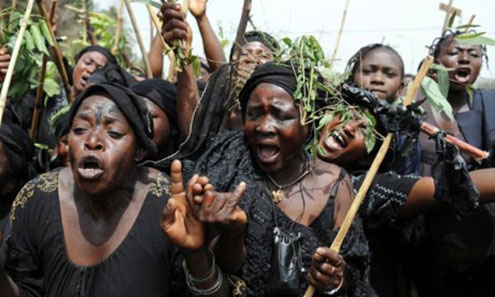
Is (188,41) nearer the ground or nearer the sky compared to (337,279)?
nearer the sky

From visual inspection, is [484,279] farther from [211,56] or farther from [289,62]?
[211,56]

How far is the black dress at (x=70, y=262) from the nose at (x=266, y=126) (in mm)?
536

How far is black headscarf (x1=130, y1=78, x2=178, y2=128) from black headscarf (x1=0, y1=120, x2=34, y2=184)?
75 centimetres

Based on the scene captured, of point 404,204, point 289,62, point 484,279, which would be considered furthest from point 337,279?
point 484,279

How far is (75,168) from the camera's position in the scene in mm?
3037

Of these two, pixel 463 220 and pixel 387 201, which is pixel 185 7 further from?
pixel 463 220

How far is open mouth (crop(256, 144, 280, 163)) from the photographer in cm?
337

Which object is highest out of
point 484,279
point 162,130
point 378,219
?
point 162,130

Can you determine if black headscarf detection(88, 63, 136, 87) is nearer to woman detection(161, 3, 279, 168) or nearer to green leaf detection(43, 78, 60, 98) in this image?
green leaf detection(43, 78, 60, 98)

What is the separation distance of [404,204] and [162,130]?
138 centimetres

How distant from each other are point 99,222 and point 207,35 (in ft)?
5.51

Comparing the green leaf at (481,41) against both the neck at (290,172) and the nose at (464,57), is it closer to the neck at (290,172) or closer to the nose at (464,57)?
the neck at (290,172)

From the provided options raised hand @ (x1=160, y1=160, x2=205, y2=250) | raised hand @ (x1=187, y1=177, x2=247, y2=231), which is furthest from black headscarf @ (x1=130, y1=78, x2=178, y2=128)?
raised hand @ (x1=187, y1=177, x2=247, y2=231)

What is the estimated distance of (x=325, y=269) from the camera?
3064 mm
